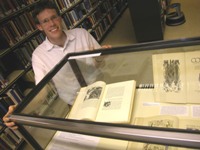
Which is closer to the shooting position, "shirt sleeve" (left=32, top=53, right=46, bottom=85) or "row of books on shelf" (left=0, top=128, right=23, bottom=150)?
"shirt sleeve" (left=32, top=53, right=46, bottom=85)

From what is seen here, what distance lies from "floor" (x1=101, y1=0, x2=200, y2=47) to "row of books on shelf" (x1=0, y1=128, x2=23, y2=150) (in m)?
2.34

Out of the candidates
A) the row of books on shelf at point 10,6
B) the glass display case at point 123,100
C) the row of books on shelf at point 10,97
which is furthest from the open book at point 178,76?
the row of books on shelf at point 10,6

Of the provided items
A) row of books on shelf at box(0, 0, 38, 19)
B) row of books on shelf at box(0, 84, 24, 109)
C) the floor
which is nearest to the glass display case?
row of books on shelf at box(0, 84, 24, 109)

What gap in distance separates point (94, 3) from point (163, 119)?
3.68 metres

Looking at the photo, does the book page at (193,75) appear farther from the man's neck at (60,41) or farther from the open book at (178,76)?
the man's neck at (60,41)

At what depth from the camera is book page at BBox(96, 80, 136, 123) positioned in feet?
3.23

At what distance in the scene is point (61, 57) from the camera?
1.59 meters

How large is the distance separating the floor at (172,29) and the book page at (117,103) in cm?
240

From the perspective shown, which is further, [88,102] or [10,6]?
[10,6]

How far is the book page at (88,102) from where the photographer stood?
1062 millimetres

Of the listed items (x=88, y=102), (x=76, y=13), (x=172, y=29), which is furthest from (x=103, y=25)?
(x=88, y=102)

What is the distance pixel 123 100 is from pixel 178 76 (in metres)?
0.30

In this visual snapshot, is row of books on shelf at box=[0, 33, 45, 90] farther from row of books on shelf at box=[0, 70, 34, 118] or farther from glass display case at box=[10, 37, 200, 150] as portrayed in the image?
glass display case at box=[10, 37, 200, 150]

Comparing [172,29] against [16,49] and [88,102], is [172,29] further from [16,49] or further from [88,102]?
[88,102]
